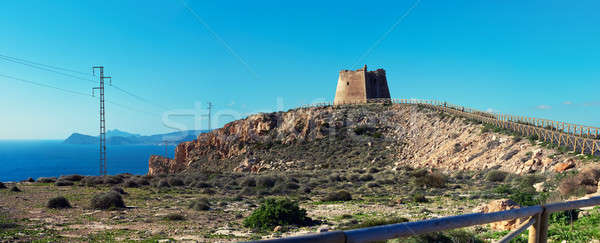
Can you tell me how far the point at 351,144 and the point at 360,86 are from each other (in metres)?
22.7

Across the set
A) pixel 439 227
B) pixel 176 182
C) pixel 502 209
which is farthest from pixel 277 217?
pixel 176 182

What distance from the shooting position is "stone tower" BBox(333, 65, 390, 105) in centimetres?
6981

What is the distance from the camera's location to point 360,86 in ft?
230

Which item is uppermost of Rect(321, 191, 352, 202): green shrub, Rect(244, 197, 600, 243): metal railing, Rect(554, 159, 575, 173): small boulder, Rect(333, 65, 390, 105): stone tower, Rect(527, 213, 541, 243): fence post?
Rect(333, 65, 390, 105): stone tower

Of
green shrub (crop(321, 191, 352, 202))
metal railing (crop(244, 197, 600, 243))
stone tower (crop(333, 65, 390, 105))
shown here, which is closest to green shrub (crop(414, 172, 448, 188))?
green shrub (crop(321, 191, 352, 202))

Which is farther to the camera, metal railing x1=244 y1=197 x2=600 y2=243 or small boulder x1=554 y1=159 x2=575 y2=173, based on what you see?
small boulder x1=554 y1=159 x2=575 y2=173

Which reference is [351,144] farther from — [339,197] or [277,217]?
[277,217]

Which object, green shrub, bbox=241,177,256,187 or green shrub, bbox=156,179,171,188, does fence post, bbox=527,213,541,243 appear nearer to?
green shrub, bbox=241,177,256,187

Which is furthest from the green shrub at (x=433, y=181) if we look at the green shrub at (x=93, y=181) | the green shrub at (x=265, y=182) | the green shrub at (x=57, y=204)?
the green shrub at (x=93, y=181)

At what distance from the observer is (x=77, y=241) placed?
431 inches

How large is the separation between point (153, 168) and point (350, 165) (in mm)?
36704

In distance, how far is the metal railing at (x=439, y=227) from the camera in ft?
8.01

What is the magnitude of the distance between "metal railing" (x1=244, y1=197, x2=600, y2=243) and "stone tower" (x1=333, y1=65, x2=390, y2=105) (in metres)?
64.8

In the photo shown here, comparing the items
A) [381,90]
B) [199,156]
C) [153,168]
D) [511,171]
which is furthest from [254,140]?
[511,171]
